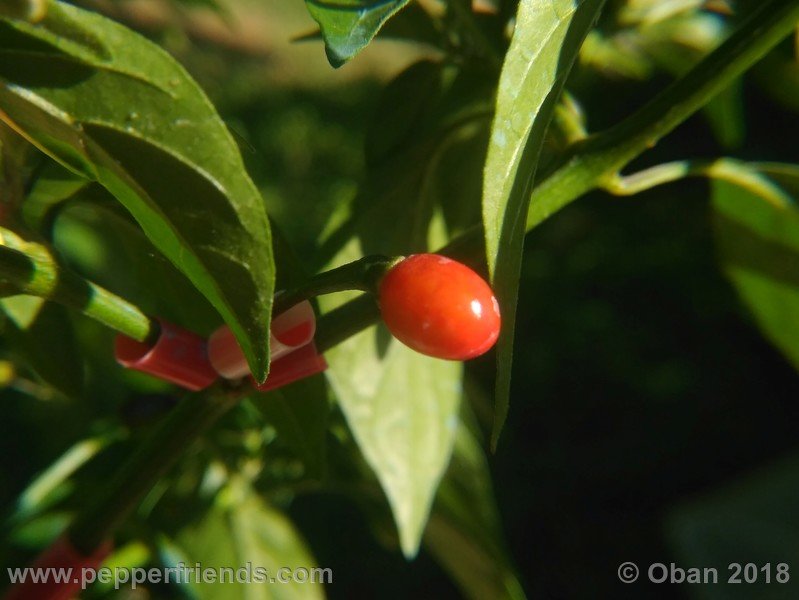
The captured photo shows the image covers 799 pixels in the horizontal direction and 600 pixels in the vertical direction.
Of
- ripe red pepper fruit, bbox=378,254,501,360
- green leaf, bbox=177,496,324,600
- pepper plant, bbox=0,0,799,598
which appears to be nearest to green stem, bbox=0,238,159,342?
pepper plant, bbox=0,0,799,598

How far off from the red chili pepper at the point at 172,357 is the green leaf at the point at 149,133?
86 millimetres

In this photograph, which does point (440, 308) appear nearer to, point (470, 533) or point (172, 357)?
point (172, 357)

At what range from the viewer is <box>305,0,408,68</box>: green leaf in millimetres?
292

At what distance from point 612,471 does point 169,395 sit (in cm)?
158

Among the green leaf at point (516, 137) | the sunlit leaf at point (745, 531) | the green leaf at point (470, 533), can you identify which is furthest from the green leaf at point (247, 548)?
the sunlit leaf at point (745, 531)

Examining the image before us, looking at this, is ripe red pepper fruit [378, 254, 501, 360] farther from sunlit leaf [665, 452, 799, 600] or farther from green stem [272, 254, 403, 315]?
sunlit leaf [665, 452, 799, 600]

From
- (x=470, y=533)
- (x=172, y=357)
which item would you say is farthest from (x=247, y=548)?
(x=172, y=357)

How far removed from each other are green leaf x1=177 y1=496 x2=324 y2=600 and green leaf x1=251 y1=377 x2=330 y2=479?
17 cm

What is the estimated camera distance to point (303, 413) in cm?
43

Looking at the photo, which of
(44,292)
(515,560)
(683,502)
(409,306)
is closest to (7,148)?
(44,292)

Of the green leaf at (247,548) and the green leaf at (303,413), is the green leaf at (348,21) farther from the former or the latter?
the green leaf at (247,548)

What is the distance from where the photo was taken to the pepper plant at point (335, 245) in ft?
0.92

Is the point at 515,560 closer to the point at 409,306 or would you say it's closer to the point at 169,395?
the point at 169,395

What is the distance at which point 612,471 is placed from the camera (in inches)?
79.1
